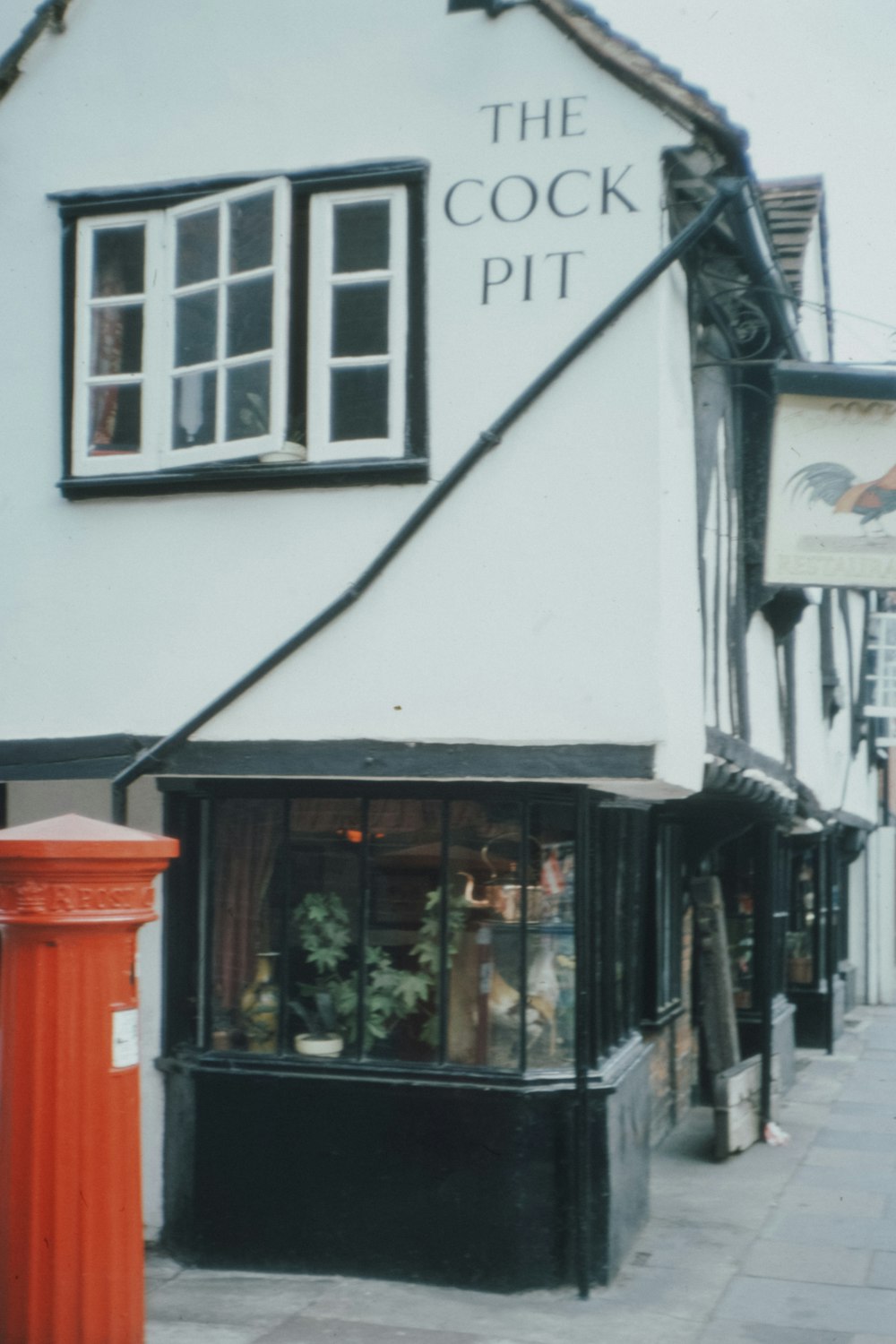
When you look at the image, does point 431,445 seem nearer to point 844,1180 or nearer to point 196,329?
point 196,329

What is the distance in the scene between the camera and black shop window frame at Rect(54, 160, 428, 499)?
23.6 ft

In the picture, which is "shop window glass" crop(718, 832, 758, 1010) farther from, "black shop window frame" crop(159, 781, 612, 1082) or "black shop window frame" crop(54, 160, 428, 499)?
"black shop window frame" crop(54, 160, 428, 499)

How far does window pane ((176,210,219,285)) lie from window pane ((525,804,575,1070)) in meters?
2.98

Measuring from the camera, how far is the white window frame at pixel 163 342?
7.27 meters

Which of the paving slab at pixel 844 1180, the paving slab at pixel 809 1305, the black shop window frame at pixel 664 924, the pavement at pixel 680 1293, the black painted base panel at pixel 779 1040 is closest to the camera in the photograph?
the pavement at pixel 680 1293

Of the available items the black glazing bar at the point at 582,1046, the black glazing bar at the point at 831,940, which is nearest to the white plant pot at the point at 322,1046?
the black glazing bar at the point at 582,1046

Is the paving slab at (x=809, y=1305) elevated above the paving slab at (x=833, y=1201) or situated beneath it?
elevated above

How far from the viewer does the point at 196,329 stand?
24.9ft

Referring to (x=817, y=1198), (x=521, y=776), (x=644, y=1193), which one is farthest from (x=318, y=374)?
(x=817, y=1198)

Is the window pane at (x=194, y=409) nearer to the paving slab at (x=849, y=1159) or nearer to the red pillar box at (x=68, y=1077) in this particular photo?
the red pillar box at (x=68, y=1077)

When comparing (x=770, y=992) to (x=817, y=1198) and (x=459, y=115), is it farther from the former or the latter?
(x=459, y=115)

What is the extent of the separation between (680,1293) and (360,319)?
465cm

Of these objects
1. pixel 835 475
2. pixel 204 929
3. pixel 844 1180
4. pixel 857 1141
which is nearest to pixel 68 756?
pixel 204 929

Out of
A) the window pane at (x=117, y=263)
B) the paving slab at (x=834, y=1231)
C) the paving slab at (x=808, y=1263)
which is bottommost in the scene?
the paving slab at (x=834, y=1231)
